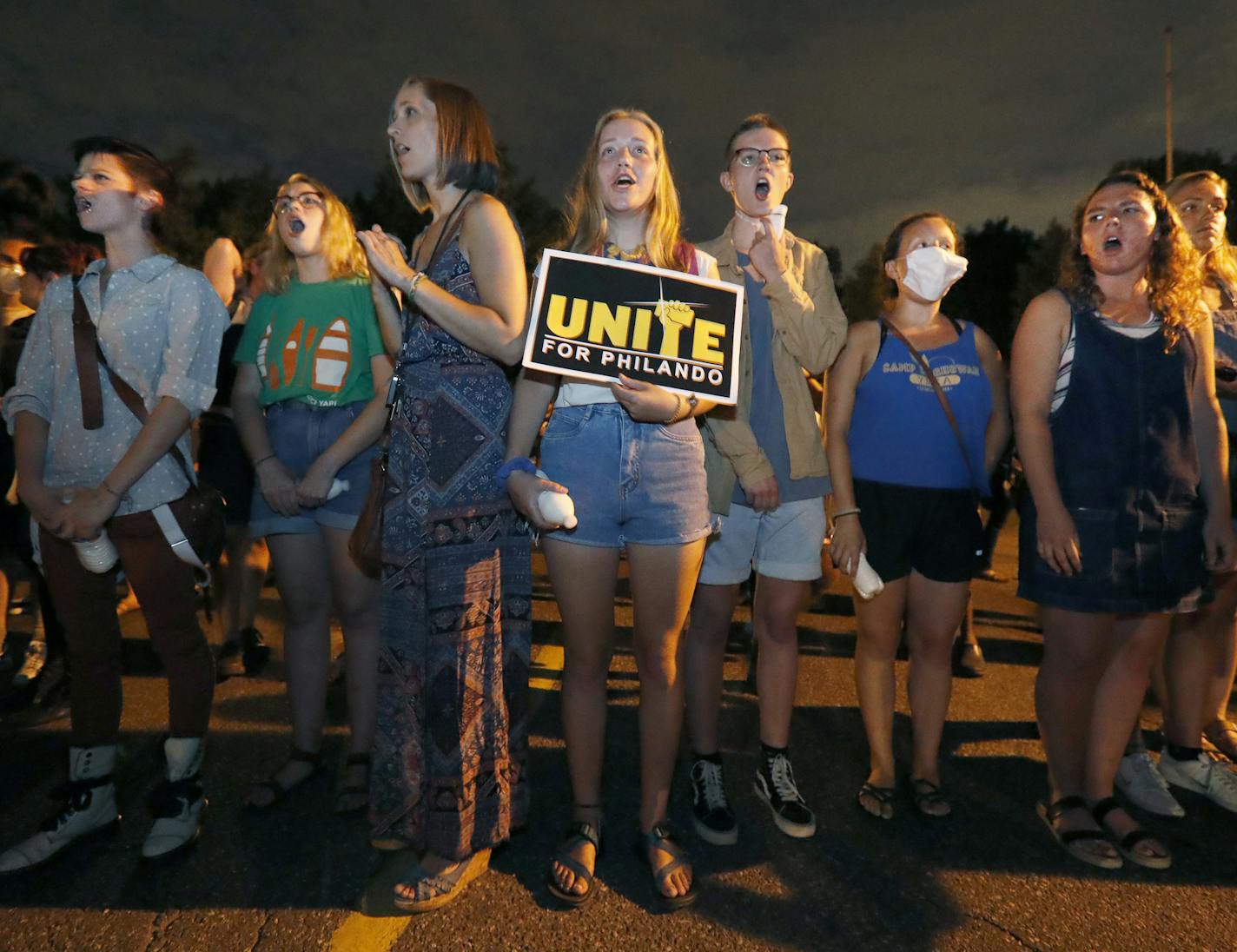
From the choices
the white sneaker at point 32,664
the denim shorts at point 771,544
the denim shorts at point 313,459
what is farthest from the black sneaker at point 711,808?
the white sneaker at point 32,664

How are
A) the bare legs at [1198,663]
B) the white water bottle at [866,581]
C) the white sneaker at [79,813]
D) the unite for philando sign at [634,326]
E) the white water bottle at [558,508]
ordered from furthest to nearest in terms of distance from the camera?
1. the bare legs at [1198,663]
2. the white water bottle at [866,581]
3. the white sneaker at [79,813]
4. the unite for philando sign at [634,326]
5. the white water bottle at [558,508]

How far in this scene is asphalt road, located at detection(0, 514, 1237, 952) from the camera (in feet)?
7.72

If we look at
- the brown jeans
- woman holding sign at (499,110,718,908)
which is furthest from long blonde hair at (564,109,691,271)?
the brown jeans

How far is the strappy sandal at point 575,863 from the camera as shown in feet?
8.13

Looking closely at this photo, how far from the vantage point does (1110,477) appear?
9.39 feet

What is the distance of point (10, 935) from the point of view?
7.48 ft

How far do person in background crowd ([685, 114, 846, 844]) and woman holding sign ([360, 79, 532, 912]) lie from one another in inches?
33.2

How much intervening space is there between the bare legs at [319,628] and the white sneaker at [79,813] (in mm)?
478

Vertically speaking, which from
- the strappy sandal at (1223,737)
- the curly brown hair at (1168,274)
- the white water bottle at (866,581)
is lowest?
the strappy sandal at (1223,737)

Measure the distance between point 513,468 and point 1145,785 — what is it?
290 centimetres

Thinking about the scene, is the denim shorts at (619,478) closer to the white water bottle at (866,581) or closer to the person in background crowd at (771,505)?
the person in background crowd at (771,505)

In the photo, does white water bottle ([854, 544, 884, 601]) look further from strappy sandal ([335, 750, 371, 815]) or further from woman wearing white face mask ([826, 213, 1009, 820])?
strappy sandal ([335, 750, 371, 815])

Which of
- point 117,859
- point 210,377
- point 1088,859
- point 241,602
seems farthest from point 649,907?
point 241,602

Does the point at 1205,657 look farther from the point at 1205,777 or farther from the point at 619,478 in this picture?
the point at 619,478
